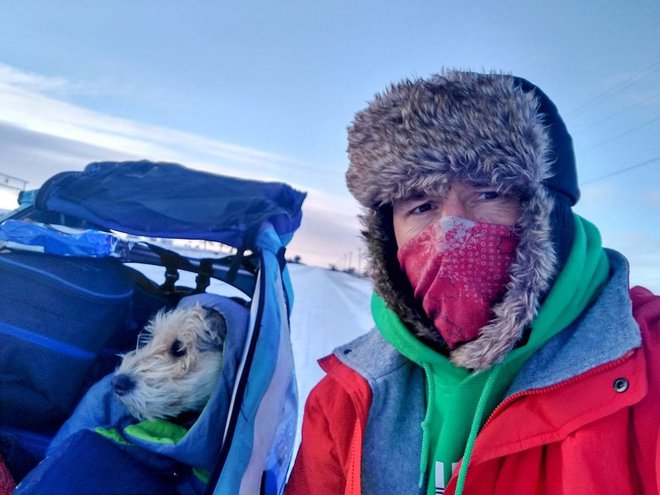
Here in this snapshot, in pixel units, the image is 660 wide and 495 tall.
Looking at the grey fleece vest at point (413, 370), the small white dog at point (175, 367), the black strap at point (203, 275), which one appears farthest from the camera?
the black strap at point (203, 275)

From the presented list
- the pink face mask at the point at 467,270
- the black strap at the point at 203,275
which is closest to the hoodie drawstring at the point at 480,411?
the pink face mask at the point at 467,270

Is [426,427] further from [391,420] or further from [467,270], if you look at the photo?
[467,270]

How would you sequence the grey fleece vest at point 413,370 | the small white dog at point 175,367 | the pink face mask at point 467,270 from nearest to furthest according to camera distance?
the grey fleece vest at point 413,370
the pink face mask at point 467,270
the small white dog at point 175,367

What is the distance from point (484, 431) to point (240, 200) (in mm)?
1374

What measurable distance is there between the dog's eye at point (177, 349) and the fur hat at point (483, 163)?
922 millimetres

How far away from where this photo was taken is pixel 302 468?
1299 mm

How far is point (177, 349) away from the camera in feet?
5.88

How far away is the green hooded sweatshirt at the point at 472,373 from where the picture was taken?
3.40 ft

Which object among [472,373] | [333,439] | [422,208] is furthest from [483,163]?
[333,439]

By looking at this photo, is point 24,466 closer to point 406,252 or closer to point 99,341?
point 99,341

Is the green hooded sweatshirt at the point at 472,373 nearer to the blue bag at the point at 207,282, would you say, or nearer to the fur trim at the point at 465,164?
the fur trim at the point at 465,164

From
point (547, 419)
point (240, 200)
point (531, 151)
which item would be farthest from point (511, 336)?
point (240, 200)

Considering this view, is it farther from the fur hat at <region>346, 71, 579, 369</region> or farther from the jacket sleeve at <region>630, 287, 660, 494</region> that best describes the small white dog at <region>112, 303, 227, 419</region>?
the jacket sleeve at <region>630, 287, 660, 494</region>

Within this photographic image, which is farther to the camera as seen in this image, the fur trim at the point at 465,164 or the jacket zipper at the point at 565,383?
the fur trim at the point at 465,164
